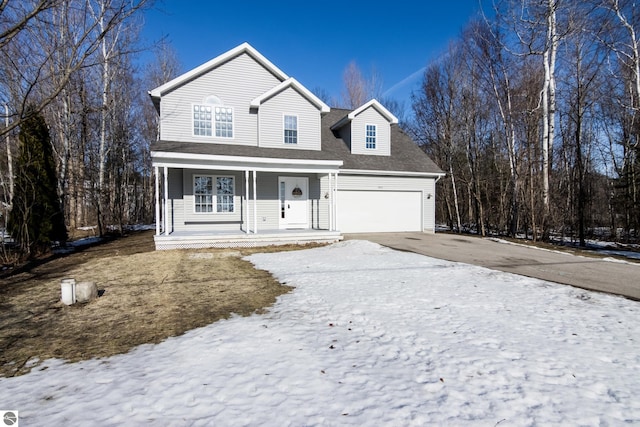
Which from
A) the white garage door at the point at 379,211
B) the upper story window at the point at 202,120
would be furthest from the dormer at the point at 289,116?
the white garage door at the point at 379,211

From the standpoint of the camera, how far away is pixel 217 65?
13.2 meters

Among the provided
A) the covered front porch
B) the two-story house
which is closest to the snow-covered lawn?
the covered front porch

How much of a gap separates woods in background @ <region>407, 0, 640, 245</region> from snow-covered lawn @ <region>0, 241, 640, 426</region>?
11.1 m

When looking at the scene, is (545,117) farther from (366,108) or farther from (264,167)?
(264,167)

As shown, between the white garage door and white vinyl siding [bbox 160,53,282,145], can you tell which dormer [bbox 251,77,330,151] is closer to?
white vinyl siding [bbox 160,53,282,145]

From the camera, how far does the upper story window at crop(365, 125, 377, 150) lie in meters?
16.0

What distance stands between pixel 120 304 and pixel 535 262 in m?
10.0

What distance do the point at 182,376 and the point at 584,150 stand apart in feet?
97.1

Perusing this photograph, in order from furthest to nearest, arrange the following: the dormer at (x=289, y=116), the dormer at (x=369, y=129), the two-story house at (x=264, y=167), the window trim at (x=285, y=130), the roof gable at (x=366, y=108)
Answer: the dormer at (x=369, y=129), the roof gable at (x=366, y=108), the window trim at (x=285, y=130), the dormer at (x=289, y=116), the two-story house at (x=264, y=167)

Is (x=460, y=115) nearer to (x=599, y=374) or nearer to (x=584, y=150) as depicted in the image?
(x=584, y=150)

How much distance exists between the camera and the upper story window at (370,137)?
16.0m

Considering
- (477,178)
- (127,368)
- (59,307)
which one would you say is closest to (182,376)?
(127,368)

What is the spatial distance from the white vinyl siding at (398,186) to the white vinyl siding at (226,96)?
4.52m

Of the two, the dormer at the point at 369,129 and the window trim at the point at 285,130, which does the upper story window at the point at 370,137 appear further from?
the window trim at the point at 285,130
